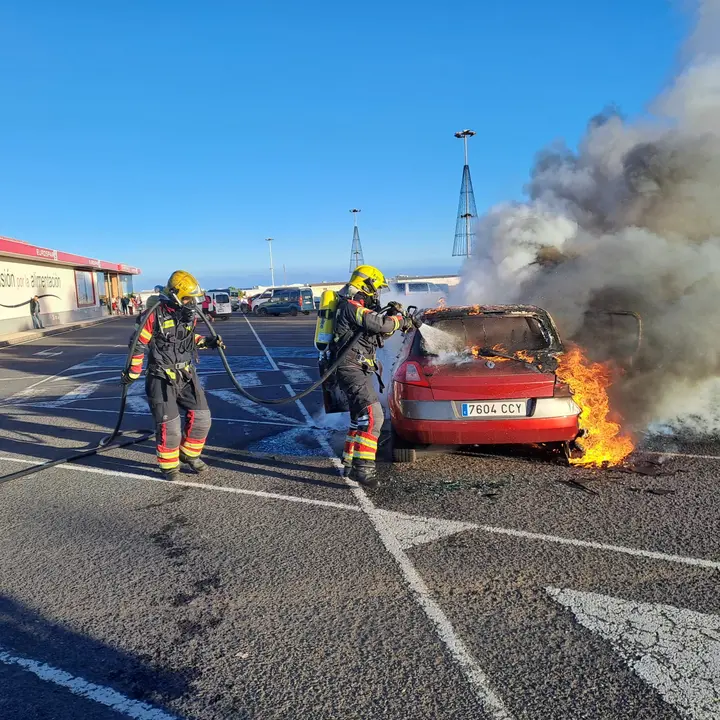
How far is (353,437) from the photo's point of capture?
5070 mm

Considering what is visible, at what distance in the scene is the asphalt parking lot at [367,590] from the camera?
2377 mm

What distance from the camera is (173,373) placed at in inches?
207

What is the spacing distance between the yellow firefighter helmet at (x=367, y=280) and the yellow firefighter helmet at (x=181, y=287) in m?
1.48

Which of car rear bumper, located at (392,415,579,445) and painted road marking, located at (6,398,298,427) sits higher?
car rear bumper, located at (392,415,579,445)

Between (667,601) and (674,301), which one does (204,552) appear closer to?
(667,601)

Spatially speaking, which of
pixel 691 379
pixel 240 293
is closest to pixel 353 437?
pixel 691 379

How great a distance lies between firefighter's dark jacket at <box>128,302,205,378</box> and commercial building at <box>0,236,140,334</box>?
21.4 metres

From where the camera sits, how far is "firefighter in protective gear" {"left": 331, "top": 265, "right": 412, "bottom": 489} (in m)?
4.95

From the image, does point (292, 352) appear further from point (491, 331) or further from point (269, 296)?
point (269, 296)

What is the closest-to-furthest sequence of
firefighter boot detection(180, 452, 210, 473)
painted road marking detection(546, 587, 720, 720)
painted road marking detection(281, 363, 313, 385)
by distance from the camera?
painted road marking detection(546, 587, 720, 720)
firefighter boot detection(180, 452, 210, 473)
painted road marking detection(281, 363, 313, 385)

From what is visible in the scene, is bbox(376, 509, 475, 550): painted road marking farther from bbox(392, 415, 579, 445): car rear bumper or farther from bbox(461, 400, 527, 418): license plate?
bbox(461, 400, 527, 418): license plate

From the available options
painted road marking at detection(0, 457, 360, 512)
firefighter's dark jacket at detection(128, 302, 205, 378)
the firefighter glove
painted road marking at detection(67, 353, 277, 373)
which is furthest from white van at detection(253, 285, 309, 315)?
the firefighter glove

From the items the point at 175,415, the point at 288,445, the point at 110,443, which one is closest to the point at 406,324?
the point at 288,445

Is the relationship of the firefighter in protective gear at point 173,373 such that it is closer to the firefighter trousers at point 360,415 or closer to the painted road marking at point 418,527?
the firefighter trousers at point 360,415
